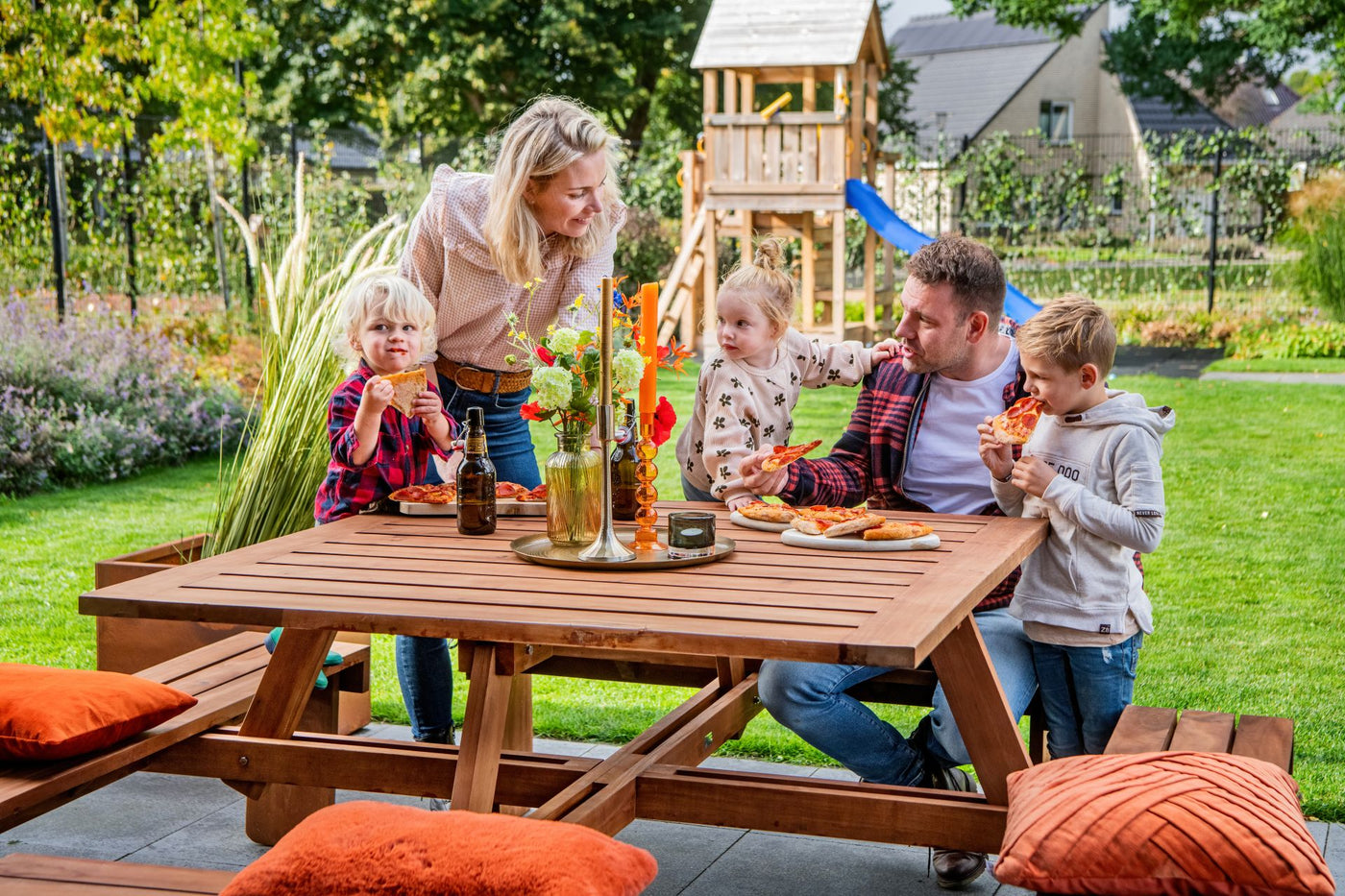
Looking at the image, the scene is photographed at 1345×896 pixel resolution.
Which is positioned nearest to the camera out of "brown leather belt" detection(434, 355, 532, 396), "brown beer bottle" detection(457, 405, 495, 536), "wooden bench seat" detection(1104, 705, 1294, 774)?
"wooden bench seat" detection(1104, 705, 1294, 774)

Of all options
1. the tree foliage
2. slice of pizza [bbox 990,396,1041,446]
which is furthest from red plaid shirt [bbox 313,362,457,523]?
the tree foliage

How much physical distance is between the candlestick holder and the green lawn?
150 cm

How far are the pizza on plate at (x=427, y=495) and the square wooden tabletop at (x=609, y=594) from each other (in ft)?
0.93

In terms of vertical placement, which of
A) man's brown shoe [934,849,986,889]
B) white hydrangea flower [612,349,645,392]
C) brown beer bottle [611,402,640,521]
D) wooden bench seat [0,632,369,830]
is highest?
white hydrangea flower [612,349,645,392]

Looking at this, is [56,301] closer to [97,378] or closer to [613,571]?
[97,378]

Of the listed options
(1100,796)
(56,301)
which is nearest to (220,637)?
(1100,796)

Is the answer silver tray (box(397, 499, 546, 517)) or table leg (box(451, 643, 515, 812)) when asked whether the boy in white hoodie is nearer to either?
silver tray (box(397, 499, 546, 517))

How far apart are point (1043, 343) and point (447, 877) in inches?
69.6

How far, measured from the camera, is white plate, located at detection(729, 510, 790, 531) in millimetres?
3100

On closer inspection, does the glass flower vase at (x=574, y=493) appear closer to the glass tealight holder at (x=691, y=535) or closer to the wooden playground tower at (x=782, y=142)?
the glass tealight holder at (x=691, y=535)

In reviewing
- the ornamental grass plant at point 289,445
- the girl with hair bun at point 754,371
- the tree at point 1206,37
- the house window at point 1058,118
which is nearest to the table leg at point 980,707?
the girl with hair bun at point 754,371

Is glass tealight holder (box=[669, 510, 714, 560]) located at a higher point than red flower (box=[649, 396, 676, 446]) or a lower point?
lower

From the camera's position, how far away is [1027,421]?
310 cm

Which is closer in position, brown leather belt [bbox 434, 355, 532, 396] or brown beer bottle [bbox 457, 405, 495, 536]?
brown beer bottle [bbox 457, 405, 495, 536]
